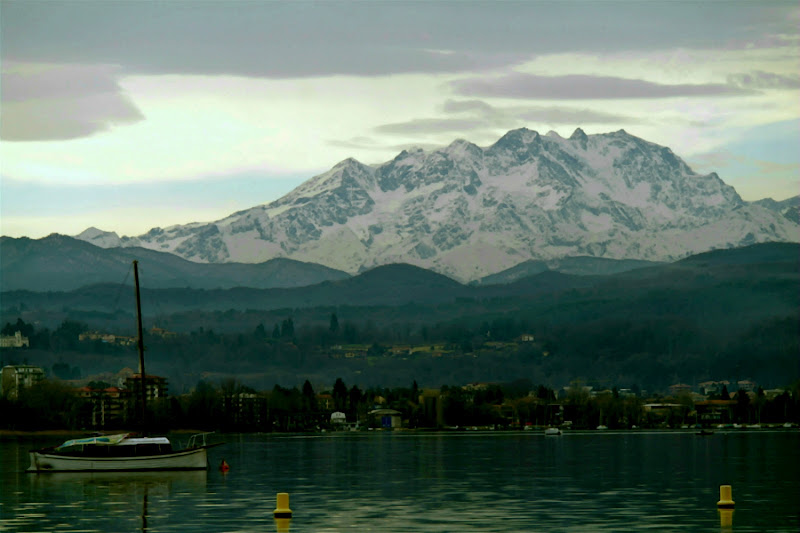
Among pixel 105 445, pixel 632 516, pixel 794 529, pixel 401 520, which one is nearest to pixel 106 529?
pixel 401 520

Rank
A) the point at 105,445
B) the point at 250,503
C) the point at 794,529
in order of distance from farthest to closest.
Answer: the point at 105,445 → the point at 250,503 → the point at 794,529

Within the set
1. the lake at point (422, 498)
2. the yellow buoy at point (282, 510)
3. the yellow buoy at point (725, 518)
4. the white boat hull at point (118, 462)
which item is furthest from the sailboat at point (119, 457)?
the yellow buoy at point (725, 518)

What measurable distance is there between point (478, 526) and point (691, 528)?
12.7 meters

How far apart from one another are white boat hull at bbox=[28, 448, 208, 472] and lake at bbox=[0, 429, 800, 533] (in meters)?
1.56

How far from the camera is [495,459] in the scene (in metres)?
192

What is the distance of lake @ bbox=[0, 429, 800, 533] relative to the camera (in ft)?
301

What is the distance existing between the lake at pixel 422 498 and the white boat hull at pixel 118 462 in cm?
156

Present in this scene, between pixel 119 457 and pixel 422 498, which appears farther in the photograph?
pixel 119 457

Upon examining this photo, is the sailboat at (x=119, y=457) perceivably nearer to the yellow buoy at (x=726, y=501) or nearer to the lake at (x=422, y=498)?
the lake at (x=422, y=498)

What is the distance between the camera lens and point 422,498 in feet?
372

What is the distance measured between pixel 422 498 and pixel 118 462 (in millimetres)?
50756

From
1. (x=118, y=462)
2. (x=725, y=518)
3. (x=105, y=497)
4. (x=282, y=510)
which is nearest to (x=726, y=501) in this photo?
(x=725, y=518)

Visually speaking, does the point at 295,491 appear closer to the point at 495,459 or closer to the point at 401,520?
the point at 401,520

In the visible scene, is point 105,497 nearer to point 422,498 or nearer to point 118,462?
point 422,498
